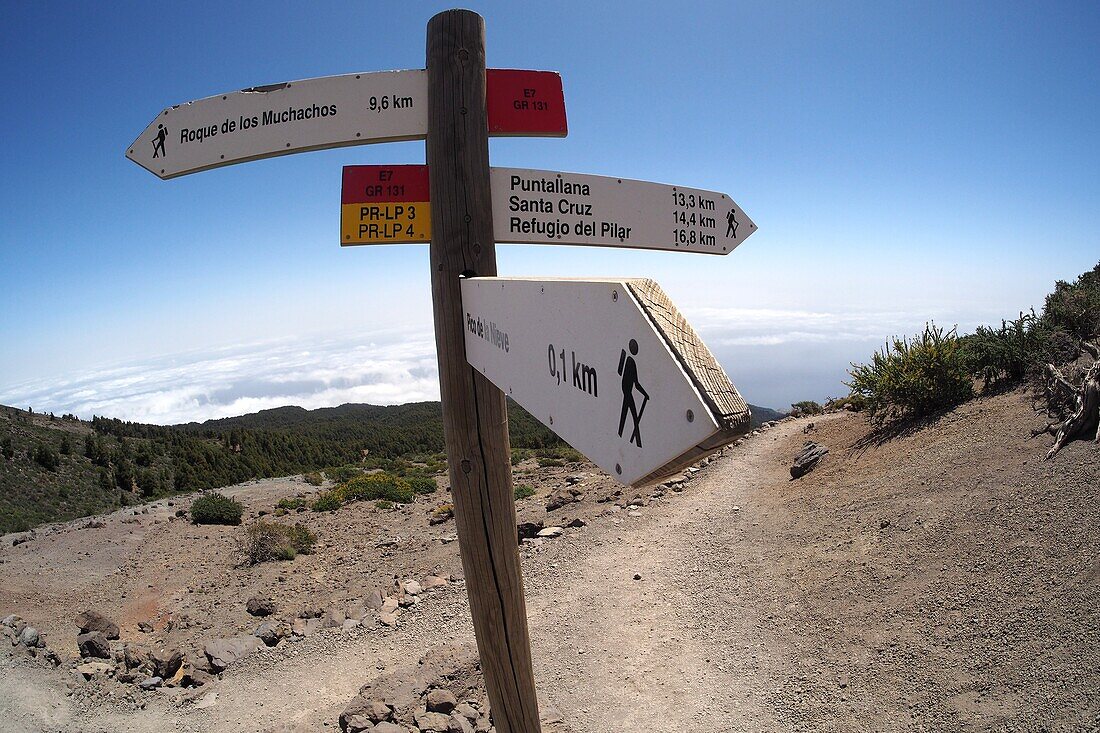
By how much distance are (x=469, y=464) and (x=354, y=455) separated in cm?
3111

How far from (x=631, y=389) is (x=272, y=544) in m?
10.1

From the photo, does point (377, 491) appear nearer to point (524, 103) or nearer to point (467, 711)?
point (467, 711)

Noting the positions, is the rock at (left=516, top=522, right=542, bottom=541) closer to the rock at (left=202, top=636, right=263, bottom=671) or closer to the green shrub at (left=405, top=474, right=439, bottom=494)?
the rock at (left=202, top=636, right=263, bottom=671)

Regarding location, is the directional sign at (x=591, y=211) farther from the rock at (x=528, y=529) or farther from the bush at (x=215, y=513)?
the bush at (x=215, y=513)

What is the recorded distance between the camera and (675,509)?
863 centimetres

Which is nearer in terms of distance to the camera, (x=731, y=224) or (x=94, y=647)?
(x=731, y=224)

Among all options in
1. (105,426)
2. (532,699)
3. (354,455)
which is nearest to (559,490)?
(532,699)

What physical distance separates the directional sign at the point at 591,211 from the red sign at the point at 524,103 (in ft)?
0.65

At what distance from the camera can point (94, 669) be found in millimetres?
5641

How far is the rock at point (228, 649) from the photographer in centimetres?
588

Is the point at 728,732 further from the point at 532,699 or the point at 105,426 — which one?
the point at 105,426

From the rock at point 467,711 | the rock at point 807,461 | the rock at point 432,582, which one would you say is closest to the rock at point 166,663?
the rock at point 432,582

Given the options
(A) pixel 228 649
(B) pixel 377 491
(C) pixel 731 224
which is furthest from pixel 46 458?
(C) pixel 731 224

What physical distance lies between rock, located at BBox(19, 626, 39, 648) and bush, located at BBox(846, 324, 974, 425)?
11.4 metres
